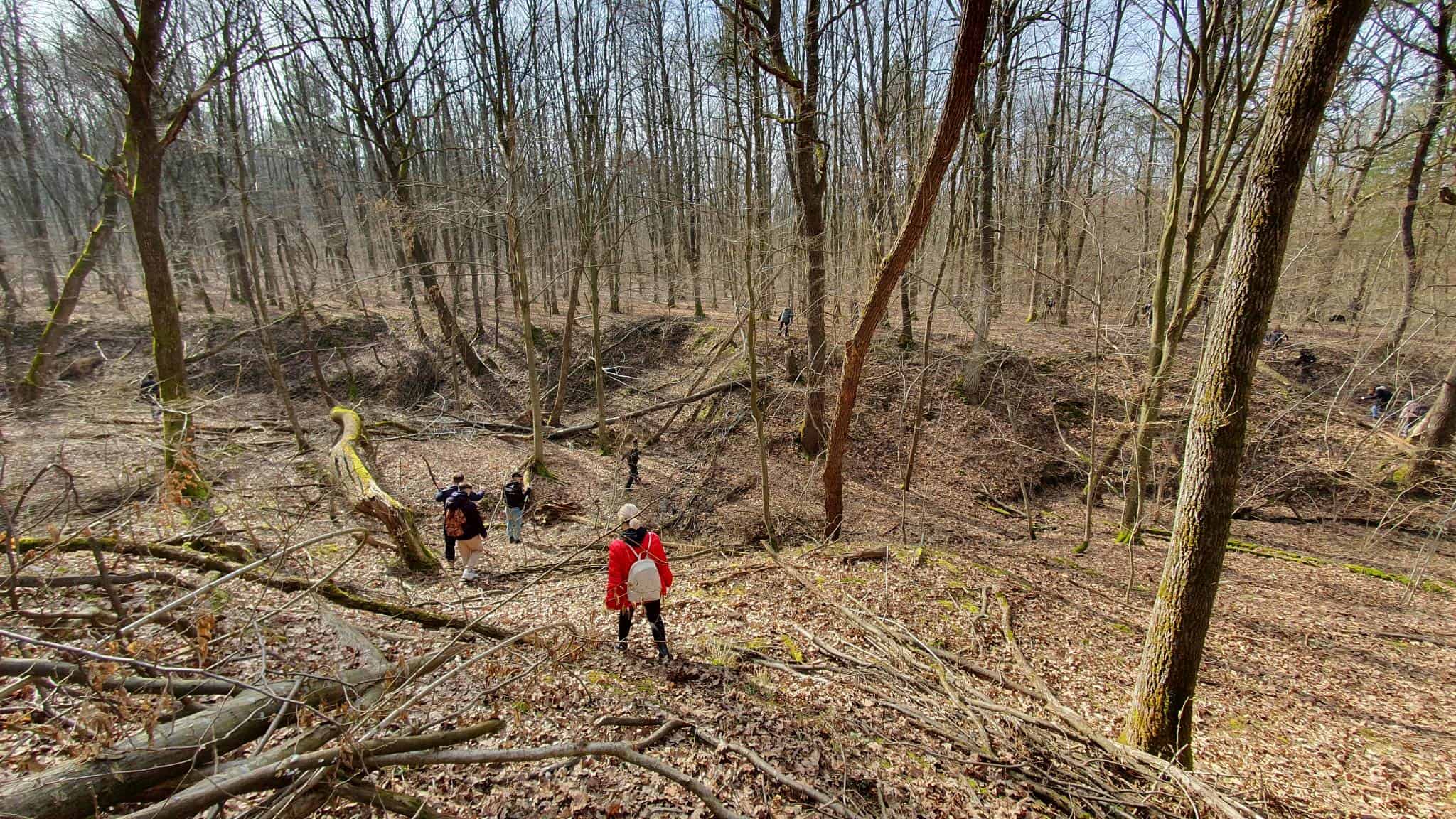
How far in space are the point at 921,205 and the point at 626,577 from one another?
5.13 metres

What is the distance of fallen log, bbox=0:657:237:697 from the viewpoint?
2639mm

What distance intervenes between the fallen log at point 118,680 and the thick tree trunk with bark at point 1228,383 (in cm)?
597

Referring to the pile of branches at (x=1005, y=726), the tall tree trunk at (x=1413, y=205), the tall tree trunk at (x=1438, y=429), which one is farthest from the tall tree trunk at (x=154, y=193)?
the tall tree trunk at (x=1413, y=205)

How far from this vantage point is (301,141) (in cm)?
2225

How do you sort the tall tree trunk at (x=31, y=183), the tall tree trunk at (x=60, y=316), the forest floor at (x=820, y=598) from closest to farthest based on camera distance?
the forest floor at (x=820, y=598) < the tall tree trunk at (x=60, y=316) < the tall tree trunk at (x=31, y=183)

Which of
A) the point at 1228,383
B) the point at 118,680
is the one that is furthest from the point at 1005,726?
the point at 118,680

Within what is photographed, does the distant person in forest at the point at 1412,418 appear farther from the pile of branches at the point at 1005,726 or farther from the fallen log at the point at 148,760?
the fallen log at the point at 148,760

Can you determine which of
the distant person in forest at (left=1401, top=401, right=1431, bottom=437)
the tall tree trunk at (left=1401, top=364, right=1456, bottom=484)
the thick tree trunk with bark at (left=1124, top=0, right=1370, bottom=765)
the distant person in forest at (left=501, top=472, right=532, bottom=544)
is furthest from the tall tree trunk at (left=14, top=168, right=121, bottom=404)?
the distant person in forest at (left=1401, top=401, right=1431, bottom=437)

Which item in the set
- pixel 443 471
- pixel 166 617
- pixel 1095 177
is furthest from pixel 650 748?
pixel 1095 177

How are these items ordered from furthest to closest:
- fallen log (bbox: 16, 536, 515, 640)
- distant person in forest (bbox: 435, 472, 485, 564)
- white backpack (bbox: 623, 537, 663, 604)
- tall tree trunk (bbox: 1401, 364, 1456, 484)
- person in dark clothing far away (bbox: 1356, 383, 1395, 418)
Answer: person in dark clothing far away (bbox: 1356, 383, 1395, 418) < tall tree trunk (bbox: 1401, 364, 1456, 484) < distant person in forest (bbox: 435, 472, 485, 564) < white backpack (bbox: 623, 537, 663, 604) < fallen log (bbox: 16, 536, 515, 640)

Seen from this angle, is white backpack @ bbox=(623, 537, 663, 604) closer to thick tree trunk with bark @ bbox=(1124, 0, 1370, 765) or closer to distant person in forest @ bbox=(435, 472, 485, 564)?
distant person in forest @ bbox=(435, 472, 485, 564)

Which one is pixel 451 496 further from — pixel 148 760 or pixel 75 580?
pixel 148 760

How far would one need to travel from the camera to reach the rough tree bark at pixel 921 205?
5098mm

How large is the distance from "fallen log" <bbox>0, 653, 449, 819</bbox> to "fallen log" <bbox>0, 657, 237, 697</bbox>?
0.56 feet
